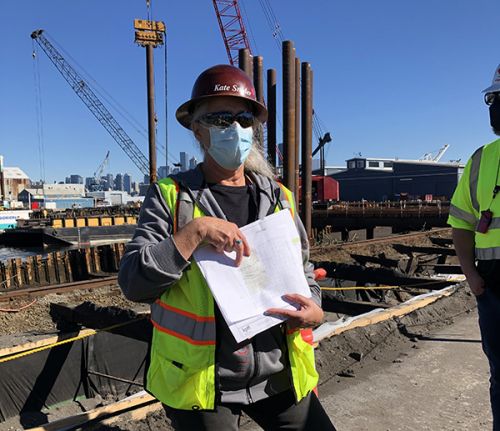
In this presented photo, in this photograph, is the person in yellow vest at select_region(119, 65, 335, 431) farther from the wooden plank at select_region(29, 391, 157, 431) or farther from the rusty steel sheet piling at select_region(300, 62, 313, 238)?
the rusty steel sheet piling at select_region(300, 62, 313, 238)

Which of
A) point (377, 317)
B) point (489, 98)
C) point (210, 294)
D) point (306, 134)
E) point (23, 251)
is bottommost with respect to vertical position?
point (23, 251)

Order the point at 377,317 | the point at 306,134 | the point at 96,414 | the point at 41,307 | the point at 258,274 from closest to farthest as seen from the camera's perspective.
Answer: the point at 258,274, the point at 96,414, the point at 377,317, the point at 41,307, the point at 306,134

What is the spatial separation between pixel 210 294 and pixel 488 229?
5.15 feet

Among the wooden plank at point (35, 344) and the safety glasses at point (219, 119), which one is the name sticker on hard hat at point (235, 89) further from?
the wooden plank at point (35, 344)

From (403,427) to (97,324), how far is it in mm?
3564

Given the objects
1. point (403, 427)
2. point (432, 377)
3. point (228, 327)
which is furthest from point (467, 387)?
point (228, 327)

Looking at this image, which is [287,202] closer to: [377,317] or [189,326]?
[189,326]

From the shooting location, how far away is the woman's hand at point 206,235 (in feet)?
4.78

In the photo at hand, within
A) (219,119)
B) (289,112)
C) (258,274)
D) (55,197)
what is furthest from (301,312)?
(55,197)

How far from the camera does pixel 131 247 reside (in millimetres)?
1529

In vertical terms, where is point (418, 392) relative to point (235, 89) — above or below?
below

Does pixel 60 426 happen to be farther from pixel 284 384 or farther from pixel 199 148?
pixel 199 148

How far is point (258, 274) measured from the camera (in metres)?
1.64

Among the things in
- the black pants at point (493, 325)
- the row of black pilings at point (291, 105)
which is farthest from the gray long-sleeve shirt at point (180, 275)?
the row of black pilings at point (291, 105)
